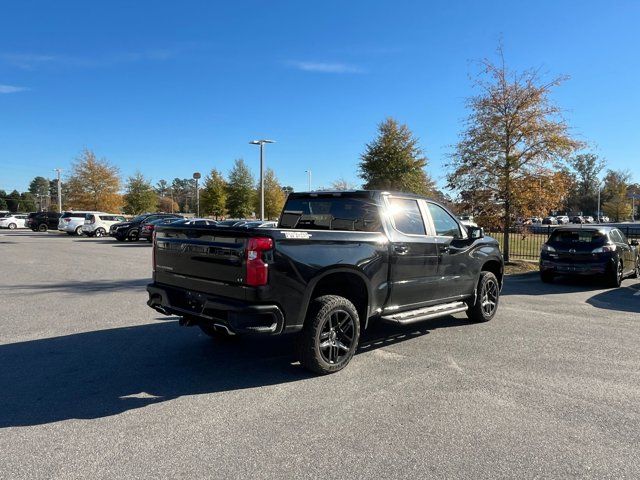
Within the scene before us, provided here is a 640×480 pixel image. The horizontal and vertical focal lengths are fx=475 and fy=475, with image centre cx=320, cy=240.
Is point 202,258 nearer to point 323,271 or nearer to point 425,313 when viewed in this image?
point 323,271

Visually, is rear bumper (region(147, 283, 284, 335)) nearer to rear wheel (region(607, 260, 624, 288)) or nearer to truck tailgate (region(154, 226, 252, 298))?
truck tailgate (region(154, 226, 252, 298))

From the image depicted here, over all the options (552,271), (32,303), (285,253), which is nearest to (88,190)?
(32,303)

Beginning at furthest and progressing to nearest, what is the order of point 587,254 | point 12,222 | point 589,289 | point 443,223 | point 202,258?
point 12,222 < point 587,254 < point 589,289 < point 443,223 < point 202,258

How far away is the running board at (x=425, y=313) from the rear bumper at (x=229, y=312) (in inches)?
65.1

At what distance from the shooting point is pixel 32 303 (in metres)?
8.48

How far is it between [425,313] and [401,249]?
3.04 feet

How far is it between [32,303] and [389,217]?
22.0ft

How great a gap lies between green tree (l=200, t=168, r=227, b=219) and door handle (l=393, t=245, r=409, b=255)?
4413cm

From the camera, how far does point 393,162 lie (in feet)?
118

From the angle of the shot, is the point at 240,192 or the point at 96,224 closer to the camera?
the point at 96,224

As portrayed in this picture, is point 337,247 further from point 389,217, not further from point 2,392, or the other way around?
point 2,392

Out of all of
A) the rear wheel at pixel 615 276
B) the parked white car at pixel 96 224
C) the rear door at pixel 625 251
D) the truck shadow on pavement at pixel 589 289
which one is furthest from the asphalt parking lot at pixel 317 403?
the parked white car at pixel 96 224

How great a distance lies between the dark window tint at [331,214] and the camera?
574 cm

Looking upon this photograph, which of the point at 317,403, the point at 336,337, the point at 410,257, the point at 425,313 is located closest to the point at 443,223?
the point at 410,257
